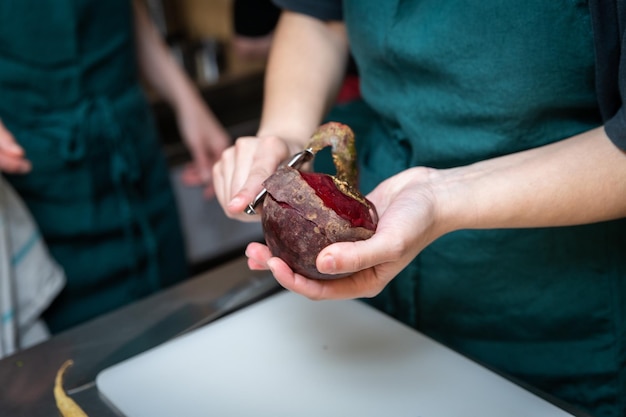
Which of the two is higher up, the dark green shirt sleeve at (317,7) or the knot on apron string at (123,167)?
the dark green shirt sleeve at (317,7)

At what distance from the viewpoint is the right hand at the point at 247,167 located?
80 centimetres

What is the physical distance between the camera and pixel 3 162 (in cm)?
114

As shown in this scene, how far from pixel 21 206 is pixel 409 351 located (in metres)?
0.77

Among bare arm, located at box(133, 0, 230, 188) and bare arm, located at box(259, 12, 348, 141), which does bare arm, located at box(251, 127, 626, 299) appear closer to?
bare arm, located at box(259, 12, 348, 141)

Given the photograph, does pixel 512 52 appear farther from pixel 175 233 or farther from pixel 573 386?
pixel 175 233

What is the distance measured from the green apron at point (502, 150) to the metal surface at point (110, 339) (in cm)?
26

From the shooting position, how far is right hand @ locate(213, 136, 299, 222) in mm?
795

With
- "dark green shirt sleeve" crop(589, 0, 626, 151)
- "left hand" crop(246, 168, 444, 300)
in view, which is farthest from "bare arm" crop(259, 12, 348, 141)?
"dark green shirt sleeve" crop(589, 0, 626, 151)

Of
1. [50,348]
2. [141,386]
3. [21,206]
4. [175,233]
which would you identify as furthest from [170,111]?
[141,386]

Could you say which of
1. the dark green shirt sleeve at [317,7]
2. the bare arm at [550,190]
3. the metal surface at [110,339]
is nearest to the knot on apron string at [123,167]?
the metal surface at [110,339]

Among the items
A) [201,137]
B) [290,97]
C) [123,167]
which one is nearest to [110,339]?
[290,97]

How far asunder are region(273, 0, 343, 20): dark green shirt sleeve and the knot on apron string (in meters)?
0.52

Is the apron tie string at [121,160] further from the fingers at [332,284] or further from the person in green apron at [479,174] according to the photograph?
the fingers at [332,284]

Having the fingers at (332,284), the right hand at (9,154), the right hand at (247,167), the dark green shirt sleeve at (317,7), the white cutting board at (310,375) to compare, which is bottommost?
the white cutting board at (310,375)
